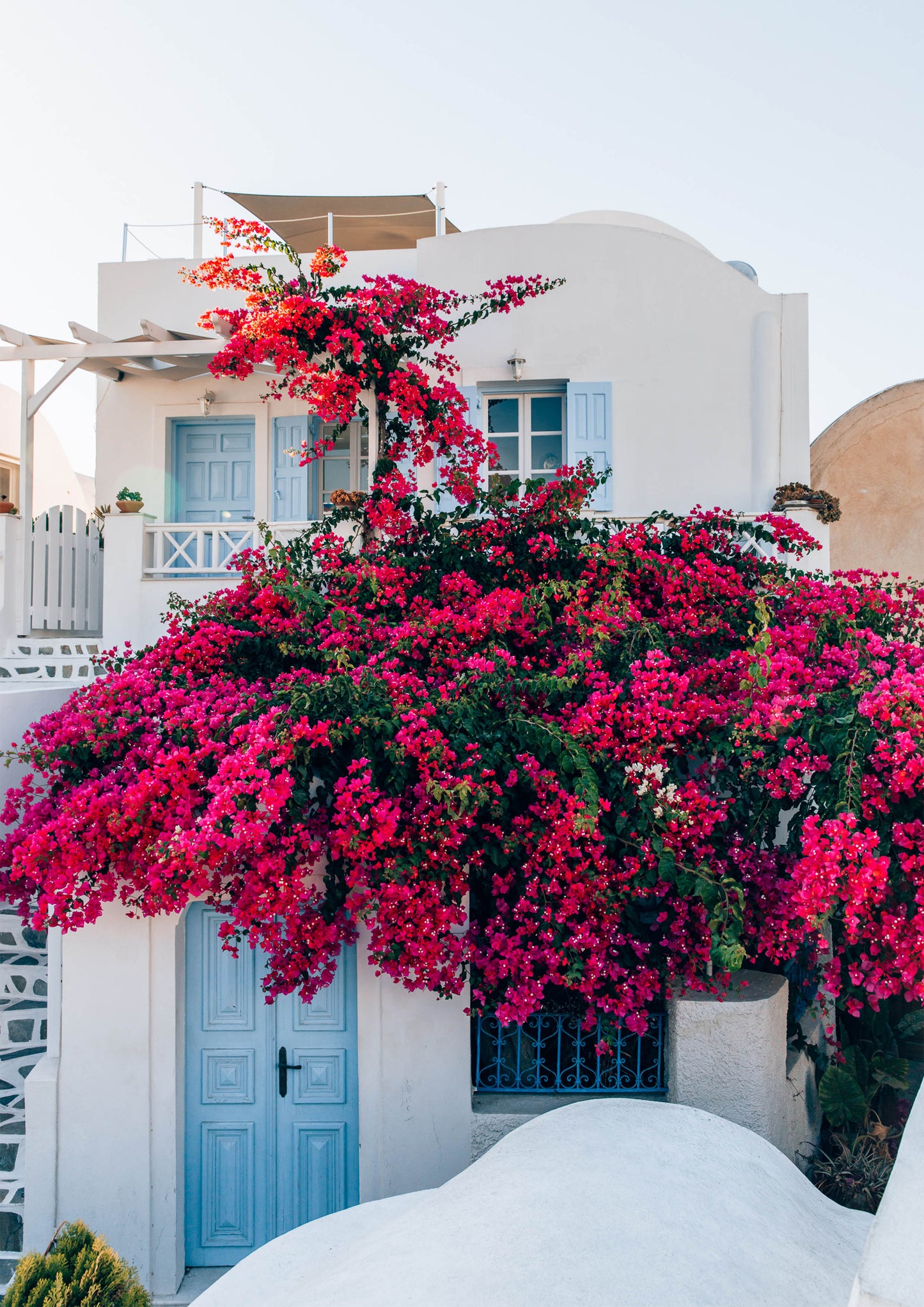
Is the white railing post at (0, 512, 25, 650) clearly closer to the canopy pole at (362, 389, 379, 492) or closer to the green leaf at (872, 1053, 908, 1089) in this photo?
the canopy pole at (362, 389, 379, 492)

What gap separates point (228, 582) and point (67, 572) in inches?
78.0

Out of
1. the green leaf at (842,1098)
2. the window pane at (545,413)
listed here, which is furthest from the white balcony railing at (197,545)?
the green leaf at (842,1098)

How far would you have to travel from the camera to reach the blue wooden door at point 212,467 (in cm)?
995

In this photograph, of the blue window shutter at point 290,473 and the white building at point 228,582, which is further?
the blue window shutter at point 290,473

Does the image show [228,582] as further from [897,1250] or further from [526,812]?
[897,1250]

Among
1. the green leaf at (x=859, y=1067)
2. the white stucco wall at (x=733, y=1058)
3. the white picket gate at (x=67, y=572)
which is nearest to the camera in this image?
the white stucco wall at (x=733, y=1058)

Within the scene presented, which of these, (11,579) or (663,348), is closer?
(11,579)

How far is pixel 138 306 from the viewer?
9680 millimetres

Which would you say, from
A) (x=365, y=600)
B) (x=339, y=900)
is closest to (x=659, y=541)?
(x=365, y=600)

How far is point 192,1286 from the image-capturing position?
5.06 m

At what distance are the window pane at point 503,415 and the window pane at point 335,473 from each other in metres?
1.82

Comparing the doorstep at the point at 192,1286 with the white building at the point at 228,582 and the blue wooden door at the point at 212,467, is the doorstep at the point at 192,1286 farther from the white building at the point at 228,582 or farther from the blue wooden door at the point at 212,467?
the blue wooden door at the point at 212,467

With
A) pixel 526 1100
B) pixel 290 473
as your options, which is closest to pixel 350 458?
pixel 290 473

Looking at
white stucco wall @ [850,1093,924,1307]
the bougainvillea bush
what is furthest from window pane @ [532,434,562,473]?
white stucco wall @ [850,1093,924,1307]
